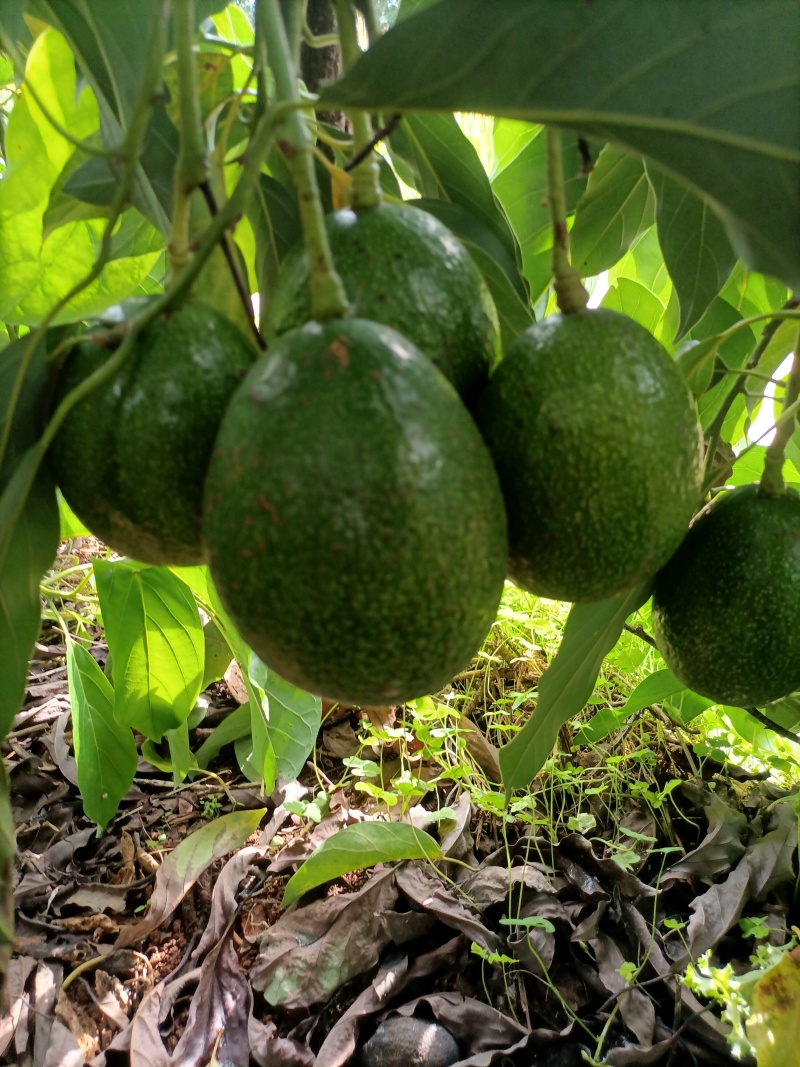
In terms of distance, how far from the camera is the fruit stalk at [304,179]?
18.9 inches

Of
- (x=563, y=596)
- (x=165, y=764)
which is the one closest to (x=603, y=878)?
(x=165, y=764)

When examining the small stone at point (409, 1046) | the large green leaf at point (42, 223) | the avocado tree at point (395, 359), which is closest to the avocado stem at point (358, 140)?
the avocado tree at point (395, 359)

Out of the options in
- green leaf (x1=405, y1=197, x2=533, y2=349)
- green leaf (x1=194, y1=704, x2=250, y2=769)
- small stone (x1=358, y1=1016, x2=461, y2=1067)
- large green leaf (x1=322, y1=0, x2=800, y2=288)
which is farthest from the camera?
green leaf (x1=194, y1=704, x2=250, y2=769)

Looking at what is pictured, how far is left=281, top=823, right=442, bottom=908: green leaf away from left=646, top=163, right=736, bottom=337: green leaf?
108 cm

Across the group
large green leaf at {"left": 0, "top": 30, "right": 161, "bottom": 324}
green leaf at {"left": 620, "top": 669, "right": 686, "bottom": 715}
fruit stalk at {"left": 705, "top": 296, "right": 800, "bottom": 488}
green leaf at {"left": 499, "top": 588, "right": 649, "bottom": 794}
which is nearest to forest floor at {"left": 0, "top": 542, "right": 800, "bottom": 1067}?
green leaf at {"left": 620, "top": 669, "right": 686, "bottom": 715}

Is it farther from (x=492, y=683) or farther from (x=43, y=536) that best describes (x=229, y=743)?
(x=43, y=536)

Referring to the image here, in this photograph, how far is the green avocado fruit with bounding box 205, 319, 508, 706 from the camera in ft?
1.44

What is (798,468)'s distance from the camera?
1210 mm

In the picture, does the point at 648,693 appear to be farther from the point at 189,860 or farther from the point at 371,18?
the point at 371,18

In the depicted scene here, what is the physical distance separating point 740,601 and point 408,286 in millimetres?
454

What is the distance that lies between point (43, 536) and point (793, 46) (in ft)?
1.85

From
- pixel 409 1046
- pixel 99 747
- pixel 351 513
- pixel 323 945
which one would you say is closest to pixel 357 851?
pixel 323 945

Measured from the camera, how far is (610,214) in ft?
3.29

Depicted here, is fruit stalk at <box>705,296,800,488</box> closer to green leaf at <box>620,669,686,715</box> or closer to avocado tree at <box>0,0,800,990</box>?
avocado tree at <box>0,0,800,990</box>
